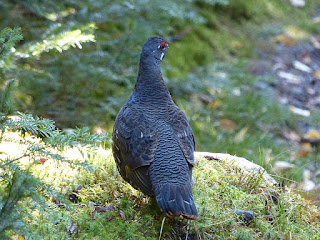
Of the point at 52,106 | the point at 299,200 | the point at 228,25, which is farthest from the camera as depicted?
the point at 228,25

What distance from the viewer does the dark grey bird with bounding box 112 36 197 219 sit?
2.98m

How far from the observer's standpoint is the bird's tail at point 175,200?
285cm

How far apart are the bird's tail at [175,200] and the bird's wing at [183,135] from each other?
0.36 m

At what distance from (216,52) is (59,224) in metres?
6.58

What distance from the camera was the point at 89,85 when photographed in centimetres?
542

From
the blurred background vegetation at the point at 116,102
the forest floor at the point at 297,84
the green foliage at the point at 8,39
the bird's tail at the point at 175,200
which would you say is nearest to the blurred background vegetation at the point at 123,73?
the blurred background vegetation at the point at 116,102

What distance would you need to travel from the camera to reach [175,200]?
2.90m

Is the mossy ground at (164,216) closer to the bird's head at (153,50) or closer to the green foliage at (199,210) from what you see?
the green foliage at (199,210)

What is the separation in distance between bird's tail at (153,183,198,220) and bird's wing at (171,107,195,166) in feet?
1.18

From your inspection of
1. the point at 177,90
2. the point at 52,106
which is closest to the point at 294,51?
the point at 177,90

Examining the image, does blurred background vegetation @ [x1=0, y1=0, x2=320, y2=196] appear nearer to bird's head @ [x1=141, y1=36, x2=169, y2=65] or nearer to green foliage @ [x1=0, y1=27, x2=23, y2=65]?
bird's head @ [x1=141, y1=36, x2=169, y2=65]

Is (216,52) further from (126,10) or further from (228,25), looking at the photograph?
(126,10)

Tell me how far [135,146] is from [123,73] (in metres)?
2.56

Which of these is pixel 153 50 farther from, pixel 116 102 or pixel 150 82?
pixel 116 102
